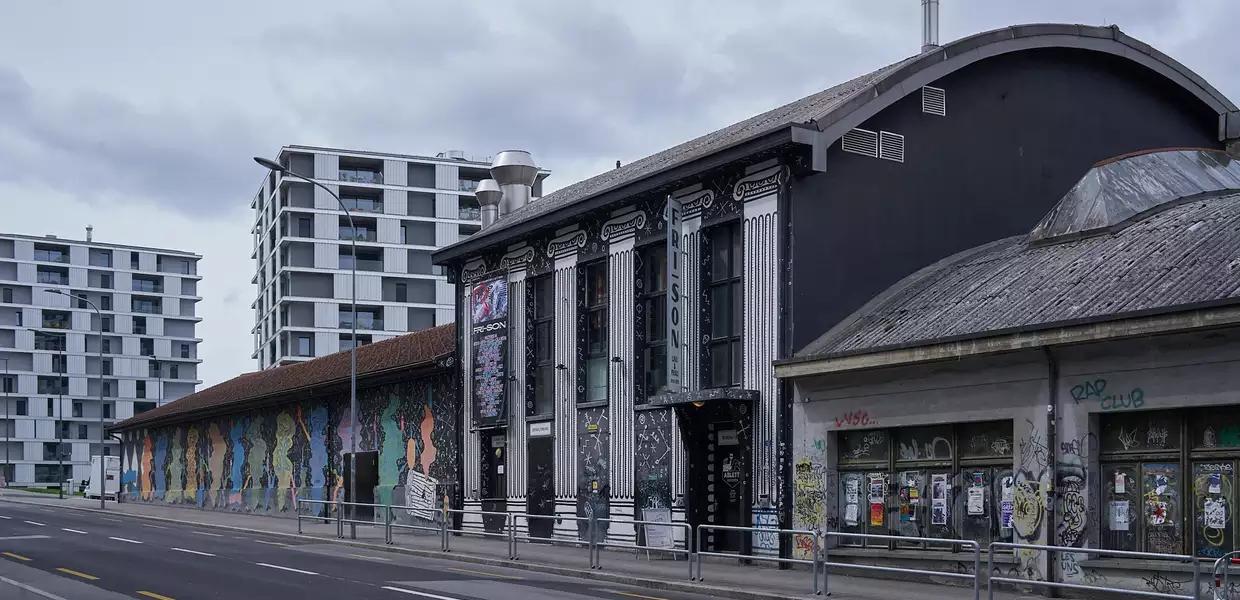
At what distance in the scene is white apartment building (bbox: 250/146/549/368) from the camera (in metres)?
102

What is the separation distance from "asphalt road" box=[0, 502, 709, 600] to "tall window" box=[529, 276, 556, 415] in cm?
525

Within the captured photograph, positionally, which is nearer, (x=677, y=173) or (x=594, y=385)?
(x=677, y=173)

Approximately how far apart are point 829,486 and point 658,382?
5574 millimetres

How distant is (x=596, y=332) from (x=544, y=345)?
Result: 2474 mm

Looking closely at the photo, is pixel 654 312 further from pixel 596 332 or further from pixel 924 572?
pixel 924 572

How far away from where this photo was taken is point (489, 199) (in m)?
37.8

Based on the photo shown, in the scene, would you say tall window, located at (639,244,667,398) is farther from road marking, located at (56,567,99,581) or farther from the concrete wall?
road marking, located at (56,567,99,581)

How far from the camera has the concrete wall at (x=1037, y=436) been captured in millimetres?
16859

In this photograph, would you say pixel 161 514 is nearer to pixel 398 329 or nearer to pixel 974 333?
pixel 974 333

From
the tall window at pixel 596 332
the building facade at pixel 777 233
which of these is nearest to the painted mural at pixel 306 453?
the tall window at pixel 596 332

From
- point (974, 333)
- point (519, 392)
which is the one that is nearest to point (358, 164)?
point (519, 392)

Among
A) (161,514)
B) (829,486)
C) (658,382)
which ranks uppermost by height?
(658,382)

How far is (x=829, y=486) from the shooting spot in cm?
2242

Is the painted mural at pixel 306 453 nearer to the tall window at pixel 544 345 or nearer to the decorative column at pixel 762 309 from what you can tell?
the tall window at pixel 544 345
